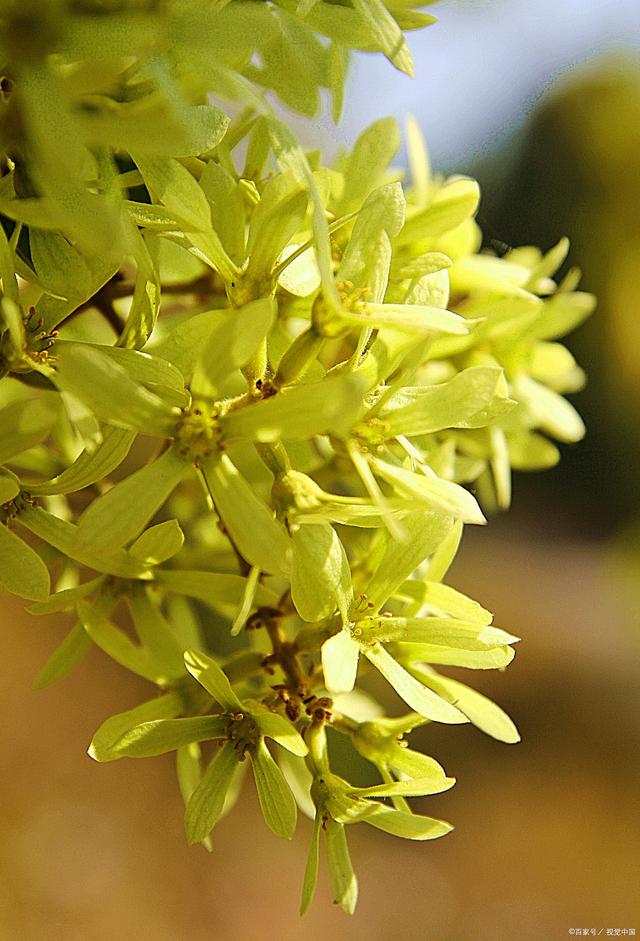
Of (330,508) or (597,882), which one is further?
(597,882)

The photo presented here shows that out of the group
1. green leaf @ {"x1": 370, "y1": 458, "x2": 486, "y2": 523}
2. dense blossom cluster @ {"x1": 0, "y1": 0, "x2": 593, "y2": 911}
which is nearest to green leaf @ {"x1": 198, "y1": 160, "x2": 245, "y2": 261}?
dense blossom cluster @ {"x1": 0, "y1": 0, "x2": 593, "y2": 911}

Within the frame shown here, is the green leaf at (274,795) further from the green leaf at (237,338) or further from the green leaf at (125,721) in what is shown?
the green leaf at (237,338)

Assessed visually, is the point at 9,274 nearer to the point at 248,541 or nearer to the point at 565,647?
the point at 248,541

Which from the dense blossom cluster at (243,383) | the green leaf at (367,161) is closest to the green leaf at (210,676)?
the dense blossom cluster at (243,383)

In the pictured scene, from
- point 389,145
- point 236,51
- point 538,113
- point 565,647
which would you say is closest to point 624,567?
point 565,647

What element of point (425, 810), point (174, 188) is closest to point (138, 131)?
point (174, 188)

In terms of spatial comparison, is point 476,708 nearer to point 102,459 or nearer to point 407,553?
point 407,553
